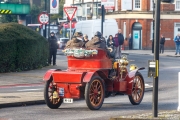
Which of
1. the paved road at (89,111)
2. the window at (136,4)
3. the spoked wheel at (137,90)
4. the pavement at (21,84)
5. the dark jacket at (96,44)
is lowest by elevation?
the paved road at (89,111)

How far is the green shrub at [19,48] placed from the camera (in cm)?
2452

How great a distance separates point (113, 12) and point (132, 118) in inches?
2074

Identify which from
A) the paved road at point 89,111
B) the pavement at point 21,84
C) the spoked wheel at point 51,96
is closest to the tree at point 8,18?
the pavement at point 21,84

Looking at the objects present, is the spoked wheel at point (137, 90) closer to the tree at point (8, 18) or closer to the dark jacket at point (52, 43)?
the dark jacket at point (52, 43)

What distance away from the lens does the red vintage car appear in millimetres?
13891

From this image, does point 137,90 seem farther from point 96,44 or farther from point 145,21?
point 145,21

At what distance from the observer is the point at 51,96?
1427cm

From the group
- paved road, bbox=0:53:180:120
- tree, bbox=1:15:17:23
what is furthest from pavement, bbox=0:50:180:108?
tree, bbox=1:15:17:23

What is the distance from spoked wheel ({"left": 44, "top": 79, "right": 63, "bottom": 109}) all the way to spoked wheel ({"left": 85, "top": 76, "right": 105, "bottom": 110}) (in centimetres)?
90

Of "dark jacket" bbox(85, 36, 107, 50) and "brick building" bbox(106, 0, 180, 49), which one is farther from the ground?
"brick building" bbox(106, 0, 180, 49)

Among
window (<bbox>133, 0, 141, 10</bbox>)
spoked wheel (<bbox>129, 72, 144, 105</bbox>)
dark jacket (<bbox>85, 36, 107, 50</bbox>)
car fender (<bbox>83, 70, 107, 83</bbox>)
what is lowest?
spoked wheel (<bbox>129, 72, 144, 105</bbox>)

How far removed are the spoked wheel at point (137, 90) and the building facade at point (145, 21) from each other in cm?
4482

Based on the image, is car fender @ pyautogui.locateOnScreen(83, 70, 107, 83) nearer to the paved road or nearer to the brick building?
the paved road

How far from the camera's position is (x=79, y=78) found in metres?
13.8
